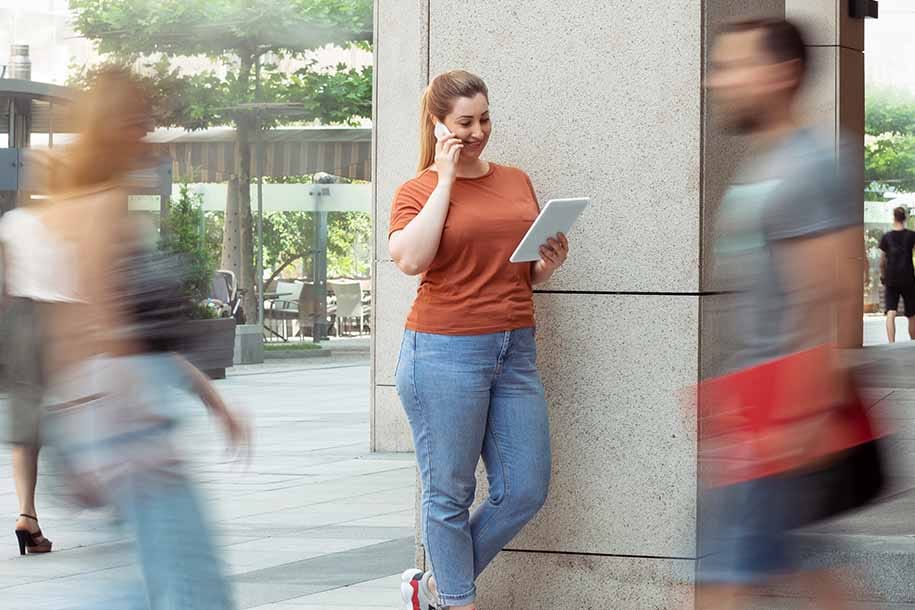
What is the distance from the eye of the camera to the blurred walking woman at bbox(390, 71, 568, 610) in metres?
4.82

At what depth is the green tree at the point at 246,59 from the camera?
85.1 feet

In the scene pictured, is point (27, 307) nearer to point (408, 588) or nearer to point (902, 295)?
point (408, 588)

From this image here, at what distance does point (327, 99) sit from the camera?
87.1 feet

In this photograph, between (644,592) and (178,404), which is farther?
(644,592)

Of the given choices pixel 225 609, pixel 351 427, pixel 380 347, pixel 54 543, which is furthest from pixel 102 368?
pixel 351 427

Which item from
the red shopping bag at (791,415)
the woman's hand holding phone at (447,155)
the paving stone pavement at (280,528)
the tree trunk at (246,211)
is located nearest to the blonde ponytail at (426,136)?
the woman's hand holding phone at (447,155)

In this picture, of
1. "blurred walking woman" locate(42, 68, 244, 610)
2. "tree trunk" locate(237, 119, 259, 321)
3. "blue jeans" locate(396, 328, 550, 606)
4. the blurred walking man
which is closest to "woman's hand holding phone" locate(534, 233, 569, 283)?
"blue jeans" locate(396, 328, 550, 606)

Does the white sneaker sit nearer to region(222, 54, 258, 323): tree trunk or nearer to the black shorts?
the black shorts

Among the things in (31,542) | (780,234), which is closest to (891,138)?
(31,542)

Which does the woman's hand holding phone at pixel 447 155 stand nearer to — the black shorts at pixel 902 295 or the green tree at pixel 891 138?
the black shorts at pixel 902 295

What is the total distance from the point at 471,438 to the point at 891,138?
2130 centimetres

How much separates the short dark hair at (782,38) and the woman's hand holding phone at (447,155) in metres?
1.00

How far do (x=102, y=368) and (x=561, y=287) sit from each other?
2.10 meters

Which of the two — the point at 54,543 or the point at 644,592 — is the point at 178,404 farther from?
the point at 54,543
